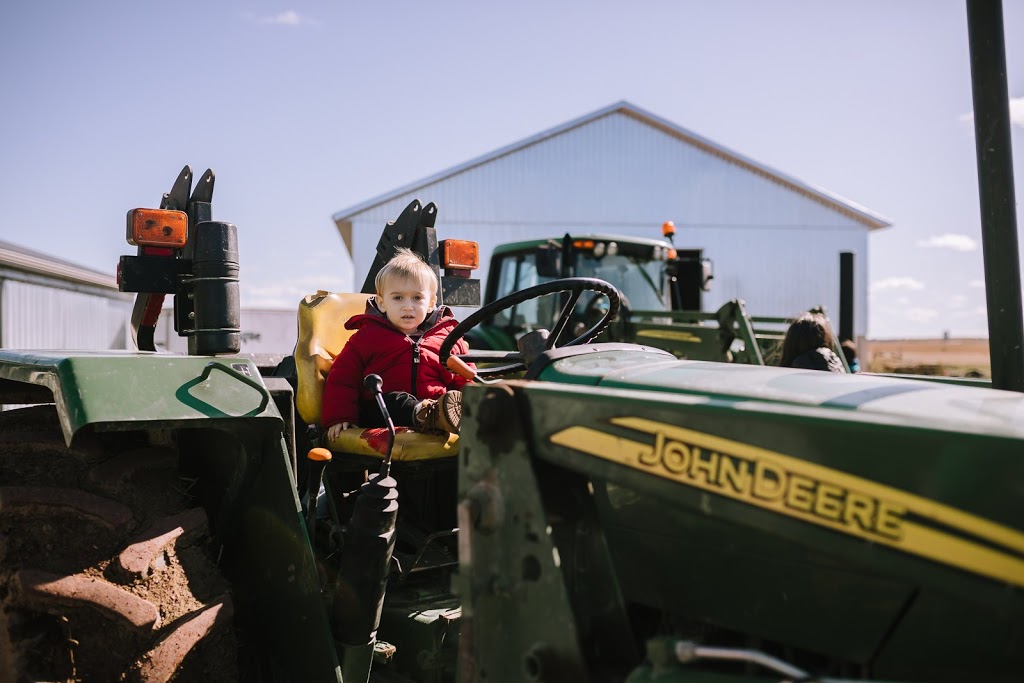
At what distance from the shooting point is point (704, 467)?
4.61 ft

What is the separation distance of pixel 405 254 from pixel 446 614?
1.28 m

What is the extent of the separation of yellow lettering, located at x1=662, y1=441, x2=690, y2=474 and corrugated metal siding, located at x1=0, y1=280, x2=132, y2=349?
11229 millimetres

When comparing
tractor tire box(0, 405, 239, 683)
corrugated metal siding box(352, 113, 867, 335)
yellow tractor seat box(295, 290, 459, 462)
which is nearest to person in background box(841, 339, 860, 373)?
yellow tractor seat box(295, 290, 459, 462)

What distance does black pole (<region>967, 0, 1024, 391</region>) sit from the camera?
1.72m

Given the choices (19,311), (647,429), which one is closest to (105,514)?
(647,429)

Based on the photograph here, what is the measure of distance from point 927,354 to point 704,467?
3378 cm

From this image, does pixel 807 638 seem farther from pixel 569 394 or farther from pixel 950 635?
pixel 569 394

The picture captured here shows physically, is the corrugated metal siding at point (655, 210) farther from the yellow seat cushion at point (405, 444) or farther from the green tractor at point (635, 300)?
the yellow seat cushion at point (405, 444)

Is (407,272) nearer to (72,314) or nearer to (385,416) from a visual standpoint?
(385,416)

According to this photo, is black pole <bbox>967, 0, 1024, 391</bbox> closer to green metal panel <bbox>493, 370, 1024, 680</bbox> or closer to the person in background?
green metal panel <bbox>493, 370, 1024, 680</bbox>

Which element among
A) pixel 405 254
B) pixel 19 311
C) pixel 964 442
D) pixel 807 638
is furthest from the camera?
pixel 19 311

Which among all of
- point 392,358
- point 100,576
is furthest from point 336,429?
point 100,576

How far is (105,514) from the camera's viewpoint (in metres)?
1.96

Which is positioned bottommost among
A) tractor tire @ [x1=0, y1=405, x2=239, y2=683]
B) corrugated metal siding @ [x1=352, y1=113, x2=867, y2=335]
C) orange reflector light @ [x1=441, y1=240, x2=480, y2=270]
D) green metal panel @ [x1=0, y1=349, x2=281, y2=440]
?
tractor tire @ [x1=0, y1=405, x2=239, y2=683]
